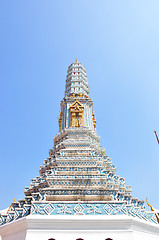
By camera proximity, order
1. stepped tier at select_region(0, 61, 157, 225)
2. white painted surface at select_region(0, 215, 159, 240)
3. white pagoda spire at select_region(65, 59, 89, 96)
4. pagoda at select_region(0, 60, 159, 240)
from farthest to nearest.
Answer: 1. white pagoda spire at select_region(65, 59, 89, 96)
2. stepped tier at select_region(0, 61, 157, 225)
3. pagoda at select_region(0, 60, 159, 240)
4. white painted surface at select_region(0, 215, 159, 240)

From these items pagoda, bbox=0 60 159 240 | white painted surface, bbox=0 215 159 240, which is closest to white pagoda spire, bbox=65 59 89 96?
pagoda, bbox=0 60 159 240

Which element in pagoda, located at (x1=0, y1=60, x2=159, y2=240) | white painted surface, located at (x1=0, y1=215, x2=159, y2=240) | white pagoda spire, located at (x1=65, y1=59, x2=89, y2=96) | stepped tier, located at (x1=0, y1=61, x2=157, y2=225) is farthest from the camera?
white pagoda spire, located at (x1=65, y1=59, x2=89, y2=96)

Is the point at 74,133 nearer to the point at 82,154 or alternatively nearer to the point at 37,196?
the point at 82,154

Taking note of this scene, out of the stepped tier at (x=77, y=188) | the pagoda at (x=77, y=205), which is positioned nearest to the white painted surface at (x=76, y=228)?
the pagoda at (x=77, y=205)

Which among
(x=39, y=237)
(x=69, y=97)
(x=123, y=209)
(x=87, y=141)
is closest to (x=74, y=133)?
(x=87, y=141)

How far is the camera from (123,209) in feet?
35.2

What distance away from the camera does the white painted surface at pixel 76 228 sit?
9.42 meters

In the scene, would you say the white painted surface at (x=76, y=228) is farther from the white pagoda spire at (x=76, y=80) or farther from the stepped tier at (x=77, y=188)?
the white pagoda spire at (x=76, y=80)

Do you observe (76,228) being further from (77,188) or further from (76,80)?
(76,80)

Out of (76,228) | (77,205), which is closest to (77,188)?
(77,205)

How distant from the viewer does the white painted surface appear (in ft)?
30.9

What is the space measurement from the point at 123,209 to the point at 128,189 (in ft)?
15.6

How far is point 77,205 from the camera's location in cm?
1076

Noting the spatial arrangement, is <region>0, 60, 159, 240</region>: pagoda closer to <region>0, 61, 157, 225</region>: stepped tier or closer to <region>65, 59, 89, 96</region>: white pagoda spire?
<region>0, 61, 157, 225</region>: stepped tier
